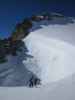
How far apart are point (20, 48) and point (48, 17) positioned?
306 mm

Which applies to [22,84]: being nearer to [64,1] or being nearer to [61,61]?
[61,61]

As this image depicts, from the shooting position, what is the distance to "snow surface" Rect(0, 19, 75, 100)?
2.05 feet

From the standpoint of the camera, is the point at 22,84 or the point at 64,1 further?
the point at 64,1

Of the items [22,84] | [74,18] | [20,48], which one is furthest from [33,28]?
[22,84]

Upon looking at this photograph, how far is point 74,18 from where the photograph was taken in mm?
1172

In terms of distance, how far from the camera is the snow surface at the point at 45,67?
0.63 metres

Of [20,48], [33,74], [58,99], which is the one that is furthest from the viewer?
[20,48]

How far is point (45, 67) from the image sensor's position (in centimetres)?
72

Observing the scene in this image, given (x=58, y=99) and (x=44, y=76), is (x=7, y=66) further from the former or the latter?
(x=58, y=99)

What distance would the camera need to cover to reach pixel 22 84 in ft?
2.24

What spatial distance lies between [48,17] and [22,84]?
53 centimetres

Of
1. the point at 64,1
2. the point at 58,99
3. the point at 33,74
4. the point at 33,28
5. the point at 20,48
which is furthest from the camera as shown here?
the point at 64,1

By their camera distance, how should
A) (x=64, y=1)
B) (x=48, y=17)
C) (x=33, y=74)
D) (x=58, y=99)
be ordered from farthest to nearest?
(x=64, y=1) → (x=48, y=17) → (x=33, y=74) → (x=58, y=99)

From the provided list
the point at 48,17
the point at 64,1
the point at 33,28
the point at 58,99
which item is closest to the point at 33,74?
the point at 58,99
